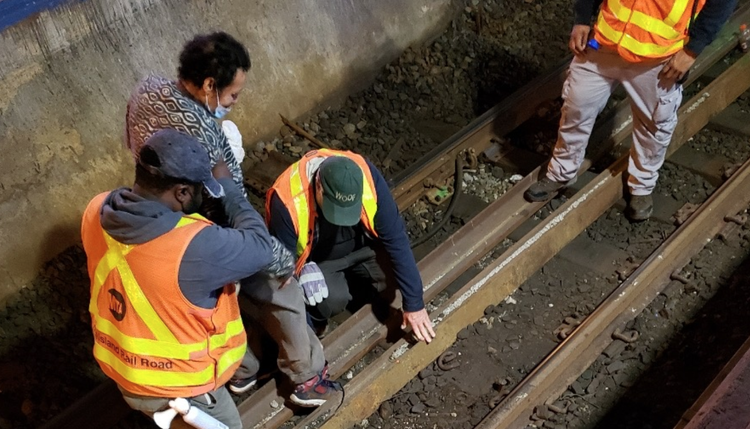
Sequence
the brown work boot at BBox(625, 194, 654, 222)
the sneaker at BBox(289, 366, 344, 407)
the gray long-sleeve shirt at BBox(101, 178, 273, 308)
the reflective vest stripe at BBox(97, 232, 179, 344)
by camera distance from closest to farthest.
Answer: the gray long-sleeve shirt at BBox(101, 178, 273, 308) → the reflective vest stripe at BBox(97, 232, 179, 344) → the sneaker at BBox(289, 366, 344, 407) → the brown work boot at BBox(625, 194, 654, 222)

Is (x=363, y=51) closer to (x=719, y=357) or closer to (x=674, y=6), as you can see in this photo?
(x=674, y=6)

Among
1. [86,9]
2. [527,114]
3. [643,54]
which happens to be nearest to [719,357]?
[643,54]

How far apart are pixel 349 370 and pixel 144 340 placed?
203 cm

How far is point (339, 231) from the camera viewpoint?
437 centimetres

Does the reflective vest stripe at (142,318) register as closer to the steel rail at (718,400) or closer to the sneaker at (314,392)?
the sneaker at (314,392)

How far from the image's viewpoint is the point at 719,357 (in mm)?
4520

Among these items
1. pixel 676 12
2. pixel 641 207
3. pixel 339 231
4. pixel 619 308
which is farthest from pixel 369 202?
pixel 641 207

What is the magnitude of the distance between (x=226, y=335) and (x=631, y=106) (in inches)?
137

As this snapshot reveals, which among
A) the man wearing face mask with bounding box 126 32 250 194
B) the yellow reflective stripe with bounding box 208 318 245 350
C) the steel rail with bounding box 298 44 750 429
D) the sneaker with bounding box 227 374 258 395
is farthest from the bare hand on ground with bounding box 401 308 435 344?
the man wearing face mask with bounding box 126 32 250 194

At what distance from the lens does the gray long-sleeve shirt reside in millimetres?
2746

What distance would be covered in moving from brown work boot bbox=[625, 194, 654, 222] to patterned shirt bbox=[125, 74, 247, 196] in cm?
348

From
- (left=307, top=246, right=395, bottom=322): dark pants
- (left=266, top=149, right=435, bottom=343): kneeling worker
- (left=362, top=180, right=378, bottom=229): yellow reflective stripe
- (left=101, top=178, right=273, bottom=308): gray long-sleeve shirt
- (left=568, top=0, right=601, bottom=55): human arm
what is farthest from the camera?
(left=568, top=0, right=601, bottom=55): human arm

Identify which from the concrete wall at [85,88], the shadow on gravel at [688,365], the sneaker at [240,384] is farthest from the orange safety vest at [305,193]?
the concrete wall at [85,88]

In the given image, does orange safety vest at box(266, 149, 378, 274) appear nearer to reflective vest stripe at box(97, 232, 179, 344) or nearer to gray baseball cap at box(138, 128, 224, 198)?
gray baseball cap at box(138, 128, 224, 198)
